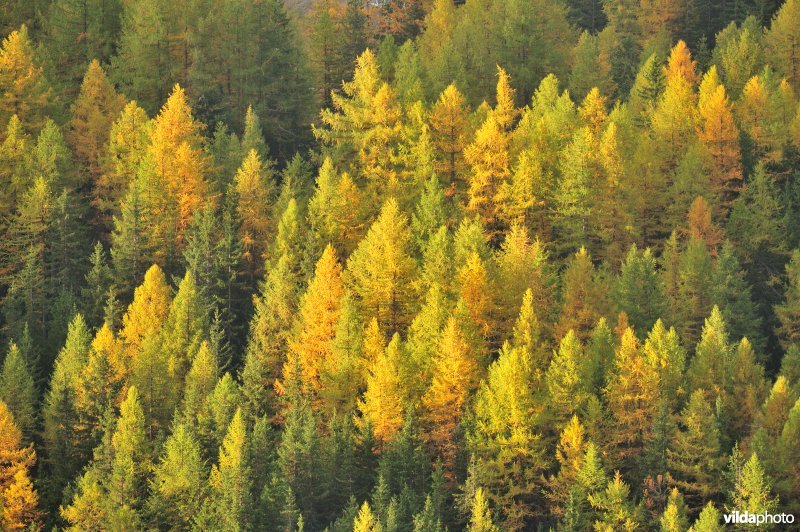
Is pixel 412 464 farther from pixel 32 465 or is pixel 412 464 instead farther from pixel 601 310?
pixel 32 465

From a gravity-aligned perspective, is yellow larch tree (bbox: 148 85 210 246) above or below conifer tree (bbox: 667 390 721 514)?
above

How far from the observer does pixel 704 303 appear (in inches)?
3228

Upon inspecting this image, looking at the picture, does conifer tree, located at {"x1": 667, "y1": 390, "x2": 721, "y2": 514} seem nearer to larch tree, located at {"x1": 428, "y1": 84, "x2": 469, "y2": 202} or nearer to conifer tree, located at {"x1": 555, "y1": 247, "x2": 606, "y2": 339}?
conifer tree, located at {"x1": 555, "y1": 247, "x2": 606, "y2": 339}

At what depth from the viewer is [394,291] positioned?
82.1 m

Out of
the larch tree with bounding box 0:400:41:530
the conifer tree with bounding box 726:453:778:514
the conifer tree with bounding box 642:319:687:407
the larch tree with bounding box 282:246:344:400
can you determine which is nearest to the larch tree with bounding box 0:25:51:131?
the larch tree with bounding box 0:400:41:530

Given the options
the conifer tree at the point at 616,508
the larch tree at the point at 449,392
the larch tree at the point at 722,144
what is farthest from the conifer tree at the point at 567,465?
the larch tree at the point at 722,144

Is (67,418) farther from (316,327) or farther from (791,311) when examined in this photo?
(791,311)

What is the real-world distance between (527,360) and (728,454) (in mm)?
11712

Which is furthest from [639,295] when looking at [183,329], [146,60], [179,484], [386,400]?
[146,60]

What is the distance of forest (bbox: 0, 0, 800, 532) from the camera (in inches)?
2943

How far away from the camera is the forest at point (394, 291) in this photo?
74750 millimetres

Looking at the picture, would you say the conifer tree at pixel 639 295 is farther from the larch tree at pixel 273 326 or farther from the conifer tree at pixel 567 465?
the larch tree at pixel 273 326

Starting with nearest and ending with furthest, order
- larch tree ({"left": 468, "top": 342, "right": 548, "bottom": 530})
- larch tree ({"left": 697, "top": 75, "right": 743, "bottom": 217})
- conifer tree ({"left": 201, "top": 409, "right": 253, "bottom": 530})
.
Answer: conifer tree ({"left": 201, "top": 409, "right": 253, "bottom": 530}) < larch tree ({"left": 468, "top": 342, "right": 548, "bottom": 530}) < larch tree ({"left": 697, "top": 75, "right": 743, "bottom": 217})

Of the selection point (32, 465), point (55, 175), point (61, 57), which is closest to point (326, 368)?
point (32, 465)
